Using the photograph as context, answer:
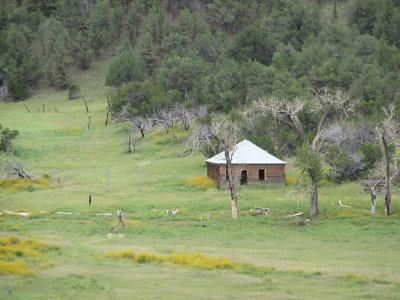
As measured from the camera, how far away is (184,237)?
102 feet

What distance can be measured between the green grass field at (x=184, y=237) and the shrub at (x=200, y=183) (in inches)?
44.5

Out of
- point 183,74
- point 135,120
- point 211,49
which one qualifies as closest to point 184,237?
point 135,120

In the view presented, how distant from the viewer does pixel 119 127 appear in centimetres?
8725

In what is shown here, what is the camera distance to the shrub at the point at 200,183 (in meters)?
48.9

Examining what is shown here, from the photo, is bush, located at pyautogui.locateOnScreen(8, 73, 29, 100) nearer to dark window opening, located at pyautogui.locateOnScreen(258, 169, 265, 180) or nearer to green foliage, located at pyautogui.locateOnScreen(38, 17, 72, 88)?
green foliage, located at pyautogui.locateOnScreen(38, 17, 72, 88)

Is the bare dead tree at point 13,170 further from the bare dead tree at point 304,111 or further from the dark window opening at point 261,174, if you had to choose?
the bare dead tree at point 304,111

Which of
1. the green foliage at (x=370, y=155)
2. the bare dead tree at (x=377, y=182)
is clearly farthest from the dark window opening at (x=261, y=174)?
the bare dead tree at (x=377, y=182)

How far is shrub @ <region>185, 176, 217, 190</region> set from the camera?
1925 inches

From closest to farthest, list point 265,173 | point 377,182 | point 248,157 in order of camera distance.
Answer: point 377,182, point 265,173, point 248,157

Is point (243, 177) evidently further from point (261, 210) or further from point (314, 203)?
point (314, 203)

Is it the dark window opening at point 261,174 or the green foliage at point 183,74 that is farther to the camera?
the green foliage at point 183,74

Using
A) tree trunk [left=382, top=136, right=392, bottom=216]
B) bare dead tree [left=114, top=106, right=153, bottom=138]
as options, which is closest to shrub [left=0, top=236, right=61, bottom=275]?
tree trunk [left=382, top=136, right=392, bottom=216]

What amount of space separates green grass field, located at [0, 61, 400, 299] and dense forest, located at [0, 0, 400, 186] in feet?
35.7

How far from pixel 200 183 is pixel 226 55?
5901 cm
